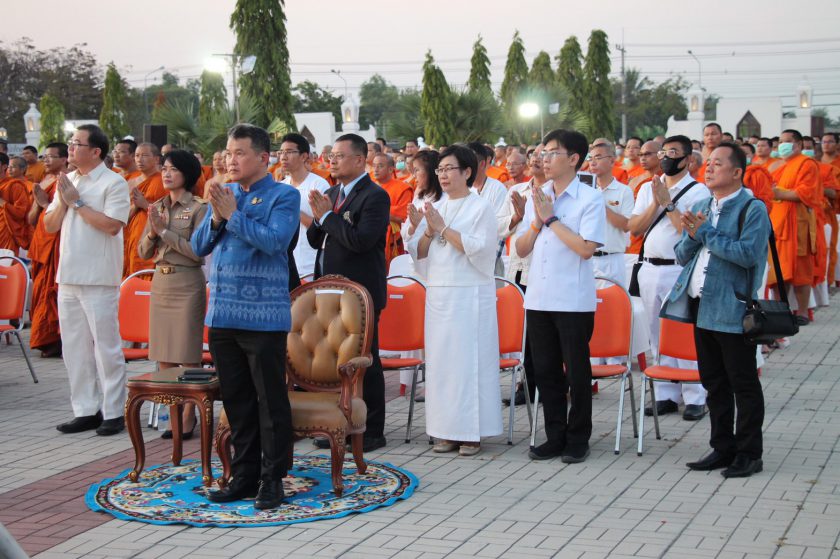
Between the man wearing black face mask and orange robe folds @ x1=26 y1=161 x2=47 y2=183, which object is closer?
the man wearing black face mask

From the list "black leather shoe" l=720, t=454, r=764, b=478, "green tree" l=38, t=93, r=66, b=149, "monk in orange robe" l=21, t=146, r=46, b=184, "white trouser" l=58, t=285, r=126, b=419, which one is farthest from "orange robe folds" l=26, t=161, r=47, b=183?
"green tree" l=38, t=93, r=66, b=149

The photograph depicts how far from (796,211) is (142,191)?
702 cm

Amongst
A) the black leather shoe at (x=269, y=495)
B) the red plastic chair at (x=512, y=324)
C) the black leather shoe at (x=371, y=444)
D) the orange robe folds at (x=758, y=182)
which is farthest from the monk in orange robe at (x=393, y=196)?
the black leather shoe at (x=269, y=495)

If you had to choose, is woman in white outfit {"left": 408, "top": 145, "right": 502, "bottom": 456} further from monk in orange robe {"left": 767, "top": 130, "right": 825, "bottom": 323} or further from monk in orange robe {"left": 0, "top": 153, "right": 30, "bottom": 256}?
monk in orange robe {"left": 0, "top": 153, "right": 30, "bottom": 256}

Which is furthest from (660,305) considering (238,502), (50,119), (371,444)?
(50,119)

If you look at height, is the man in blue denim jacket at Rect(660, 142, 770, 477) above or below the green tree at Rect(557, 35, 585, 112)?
below

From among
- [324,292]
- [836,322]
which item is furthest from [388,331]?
[836,322]

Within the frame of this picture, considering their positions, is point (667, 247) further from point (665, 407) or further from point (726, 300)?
point (726, 300)

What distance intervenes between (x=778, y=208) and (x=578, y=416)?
6.47 m

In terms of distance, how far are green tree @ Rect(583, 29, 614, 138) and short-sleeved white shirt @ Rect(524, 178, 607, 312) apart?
38176mm

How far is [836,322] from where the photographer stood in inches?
505

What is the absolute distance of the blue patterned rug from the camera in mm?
5590

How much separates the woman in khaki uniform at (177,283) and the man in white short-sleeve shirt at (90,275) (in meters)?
0.50

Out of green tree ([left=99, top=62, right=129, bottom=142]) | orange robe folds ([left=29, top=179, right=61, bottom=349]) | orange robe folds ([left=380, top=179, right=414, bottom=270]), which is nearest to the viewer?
orange robe folds ([left=29, top=179, right=61, bottom=349])
